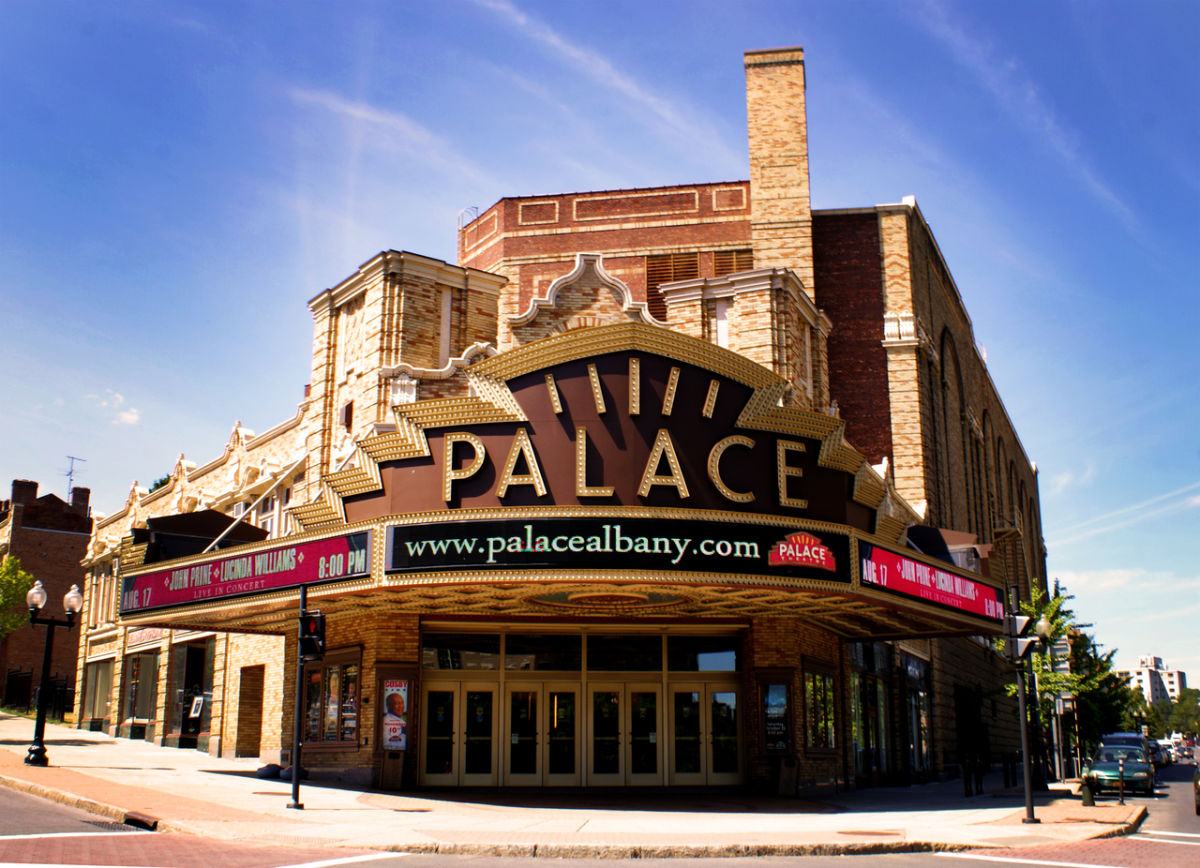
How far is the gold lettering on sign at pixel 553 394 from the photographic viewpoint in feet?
66.4

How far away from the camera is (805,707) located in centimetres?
2497

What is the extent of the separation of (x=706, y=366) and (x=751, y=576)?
4.09 metres

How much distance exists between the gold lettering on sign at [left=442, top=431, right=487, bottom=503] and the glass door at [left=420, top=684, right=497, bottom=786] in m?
5.86

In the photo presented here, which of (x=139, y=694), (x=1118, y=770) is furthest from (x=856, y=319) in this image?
(x=139, y=694)

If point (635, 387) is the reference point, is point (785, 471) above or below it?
below

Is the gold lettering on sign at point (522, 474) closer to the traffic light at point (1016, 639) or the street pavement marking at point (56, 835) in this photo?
the street pavement marking at point (56, 835)

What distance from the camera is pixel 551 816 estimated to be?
18.6m

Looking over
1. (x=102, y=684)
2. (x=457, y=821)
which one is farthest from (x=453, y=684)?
(x=102, y=684)

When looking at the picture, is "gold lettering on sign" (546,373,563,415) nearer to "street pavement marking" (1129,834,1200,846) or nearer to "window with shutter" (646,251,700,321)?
"street pavement marking" (1129,834,1200,846)

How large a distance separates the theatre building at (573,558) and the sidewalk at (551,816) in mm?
1613

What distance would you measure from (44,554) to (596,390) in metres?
54.1

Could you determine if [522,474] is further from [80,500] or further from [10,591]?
[80,500]

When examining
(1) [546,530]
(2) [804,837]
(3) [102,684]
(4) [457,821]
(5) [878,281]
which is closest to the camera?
Result: (2) [804,837]

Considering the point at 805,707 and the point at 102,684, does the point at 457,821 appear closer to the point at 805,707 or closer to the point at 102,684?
the point at 805,707
